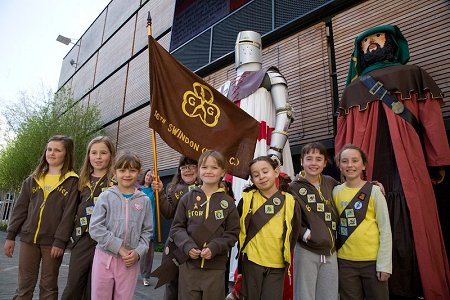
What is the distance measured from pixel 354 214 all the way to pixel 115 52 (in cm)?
1207

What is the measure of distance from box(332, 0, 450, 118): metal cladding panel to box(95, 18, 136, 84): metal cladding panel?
28.0ft

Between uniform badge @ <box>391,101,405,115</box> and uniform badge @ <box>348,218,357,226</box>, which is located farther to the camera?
uniform badge @ <box>391,101,405,115</box>

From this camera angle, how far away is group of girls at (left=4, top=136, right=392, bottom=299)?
201 centimetres

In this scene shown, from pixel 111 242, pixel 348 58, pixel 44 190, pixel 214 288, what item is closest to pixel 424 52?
pixel 348 58

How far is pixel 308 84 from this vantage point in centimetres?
486

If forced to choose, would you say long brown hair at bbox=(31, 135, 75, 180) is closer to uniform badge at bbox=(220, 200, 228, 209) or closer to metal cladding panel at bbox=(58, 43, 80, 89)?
uniform badge at bbox=(220, 200, 228, 209)

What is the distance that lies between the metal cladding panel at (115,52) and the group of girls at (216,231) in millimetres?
9621

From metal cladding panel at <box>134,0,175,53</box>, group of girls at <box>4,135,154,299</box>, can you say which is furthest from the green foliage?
group of girls at <box>4,135,154,299</box>

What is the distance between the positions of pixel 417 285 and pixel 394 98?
1538 millimetres

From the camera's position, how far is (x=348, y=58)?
4367 millimetres

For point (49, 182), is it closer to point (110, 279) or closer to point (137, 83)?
point (110, 279)

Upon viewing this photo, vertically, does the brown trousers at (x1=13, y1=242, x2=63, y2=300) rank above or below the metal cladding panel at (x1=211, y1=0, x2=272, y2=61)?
below

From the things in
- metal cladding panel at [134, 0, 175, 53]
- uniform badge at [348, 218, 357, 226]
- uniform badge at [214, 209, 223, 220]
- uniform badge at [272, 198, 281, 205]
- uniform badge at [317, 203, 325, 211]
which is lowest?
uniform badge at [348, 218, 357, 226]

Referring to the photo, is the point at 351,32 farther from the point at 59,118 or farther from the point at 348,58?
the point at 59,118
